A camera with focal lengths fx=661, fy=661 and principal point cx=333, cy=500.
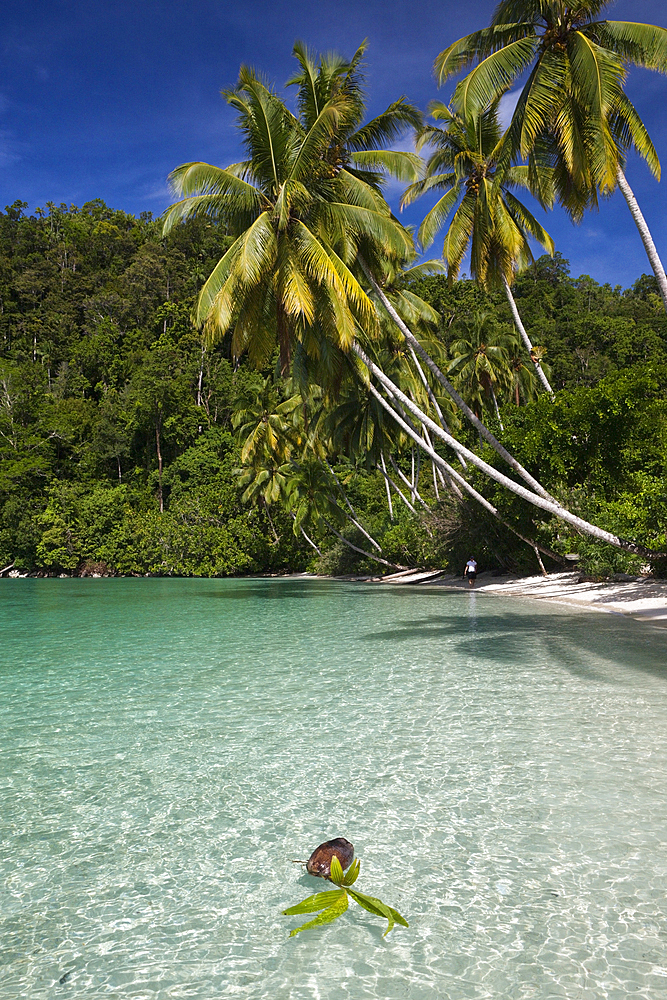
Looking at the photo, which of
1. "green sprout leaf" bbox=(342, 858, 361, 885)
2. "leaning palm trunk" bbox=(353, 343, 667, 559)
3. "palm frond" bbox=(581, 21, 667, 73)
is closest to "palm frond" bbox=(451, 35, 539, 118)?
"palm frond" bbox=(581, 21, 667, 73)

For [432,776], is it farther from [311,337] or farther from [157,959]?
[311,337]

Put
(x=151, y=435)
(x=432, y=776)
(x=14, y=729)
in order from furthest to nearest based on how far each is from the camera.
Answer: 1. (x=151, y=435)
2. (x=14, y=729)
3. (x=432, y=776)

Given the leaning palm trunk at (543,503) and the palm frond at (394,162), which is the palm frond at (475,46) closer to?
the palm frond at (394,162)

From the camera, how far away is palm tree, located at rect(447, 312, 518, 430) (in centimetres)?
3009

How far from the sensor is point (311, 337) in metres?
15.0

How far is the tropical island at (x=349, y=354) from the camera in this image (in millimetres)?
12883

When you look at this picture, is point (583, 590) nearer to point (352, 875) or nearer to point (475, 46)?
point (475, 46)

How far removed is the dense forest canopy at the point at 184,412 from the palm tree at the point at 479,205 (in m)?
5.99

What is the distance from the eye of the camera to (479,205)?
15664 millimetres

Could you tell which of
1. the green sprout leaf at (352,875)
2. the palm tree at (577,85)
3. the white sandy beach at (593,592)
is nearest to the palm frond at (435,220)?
the palm tree at (577,85)

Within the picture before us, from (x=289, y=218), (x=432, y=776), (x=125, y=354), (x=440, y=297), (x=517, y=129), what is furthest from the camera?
(x=125, y=354)

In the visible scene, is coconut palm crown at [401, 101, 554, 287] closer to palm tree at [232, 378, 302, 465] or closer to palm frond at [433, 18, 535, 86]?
palm frond at [433, 18, 535, 86]

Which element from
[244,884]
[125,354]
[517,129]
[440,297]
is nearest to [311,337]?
[517,129]

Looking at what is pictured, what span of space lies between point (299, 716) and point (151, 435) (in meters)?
41.8
